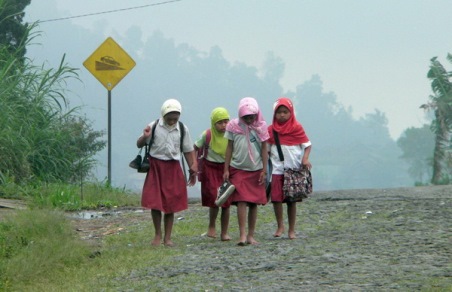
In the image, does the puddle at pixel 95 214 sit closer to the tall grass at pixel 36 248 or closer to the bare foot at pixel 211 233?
the tall grass at pixel 36 248

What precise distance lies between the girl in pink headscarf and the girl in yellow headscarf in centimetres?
73

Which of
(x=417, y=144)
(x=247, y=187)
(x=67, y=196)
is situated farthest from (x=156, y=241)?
(x=417, y=144)

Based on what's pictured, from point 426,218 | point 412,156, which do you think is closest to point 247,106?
point 426,218

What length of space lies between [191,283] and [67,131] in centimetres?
1509

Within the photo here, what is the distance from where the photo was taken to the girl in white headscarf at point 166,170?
13.3 meters

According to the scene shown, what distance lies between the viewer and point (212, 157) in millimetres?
14203

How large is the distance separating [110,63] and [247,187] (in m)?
13.1

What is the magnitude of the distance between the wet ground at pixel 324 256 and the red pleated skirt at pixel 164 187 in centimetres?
51

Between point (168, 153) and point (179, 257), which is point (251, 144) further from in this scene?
point (179, 257)

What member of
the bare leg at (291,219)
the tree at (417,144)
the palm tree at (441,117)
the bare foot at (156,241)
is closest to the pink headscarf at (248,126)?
the bare leg at (291,219)

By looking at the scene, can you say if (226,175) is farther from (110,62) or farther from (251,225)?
(110,62)

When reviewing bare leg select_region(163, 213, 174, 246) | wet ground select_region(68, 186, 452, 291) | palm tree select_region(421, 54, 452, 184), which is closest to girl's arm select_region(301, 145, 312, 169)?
wet ground select_region(68, 186, 452, 291)

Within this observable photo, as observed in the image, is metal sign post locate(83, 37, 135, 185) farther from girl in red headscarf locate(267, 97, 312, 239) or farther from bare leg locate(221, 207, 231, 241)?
girl in red headscarf locate(267, 97, 312, 239)

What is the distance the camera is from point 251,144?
13.2 m
